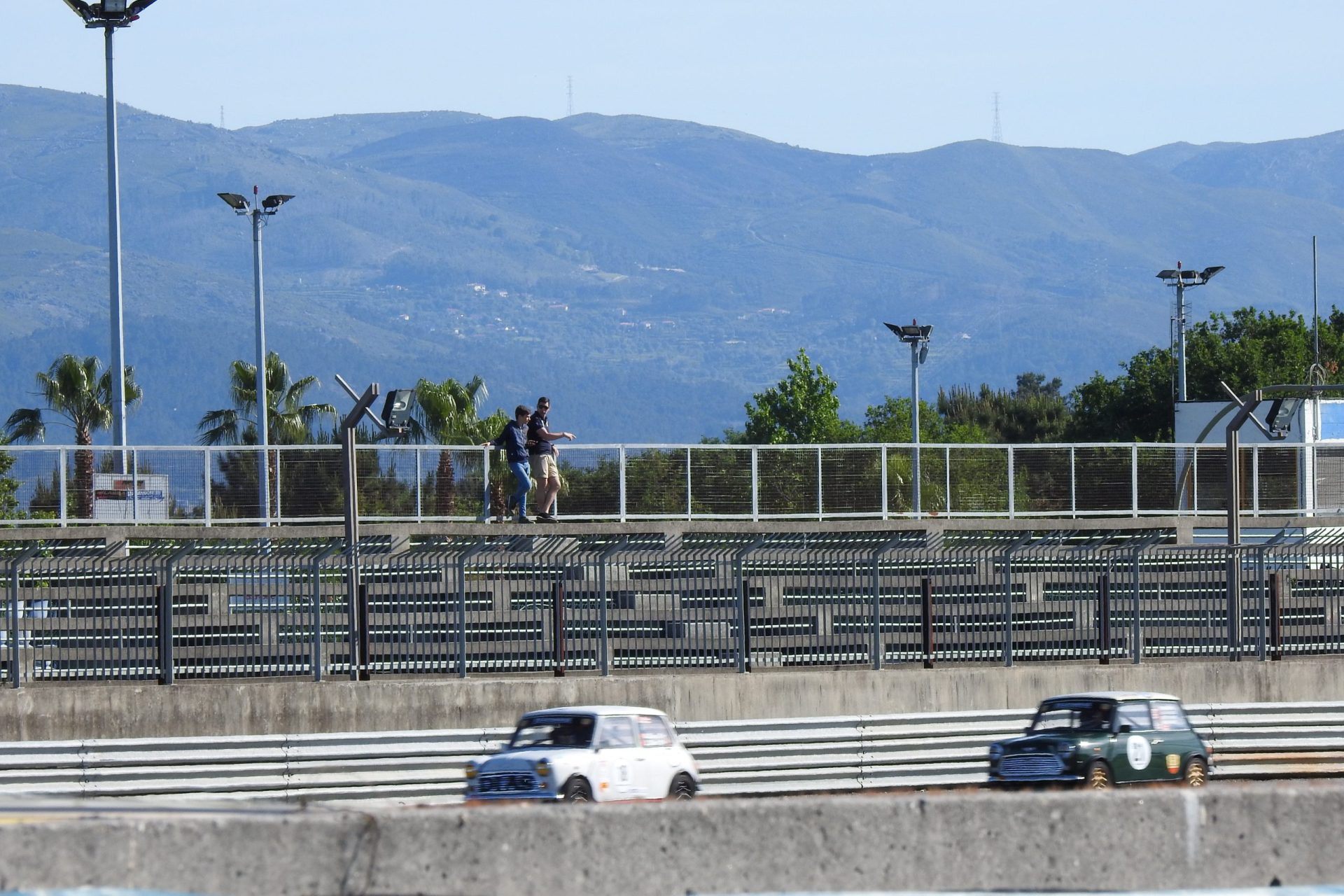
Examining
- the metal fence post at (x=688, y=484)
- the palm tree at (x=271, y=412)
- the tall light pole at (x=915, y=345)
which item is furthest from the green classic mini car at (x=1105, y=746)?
the palm tree at (x=271, y=412)

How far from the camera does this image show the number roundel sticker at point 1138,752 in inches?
651

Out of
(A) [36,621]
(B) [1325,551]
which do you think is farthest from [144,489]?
(B) [1325,551]

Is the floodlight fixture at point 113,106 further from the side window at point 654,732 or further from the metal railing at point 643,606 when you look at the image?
the side window at point 654,732

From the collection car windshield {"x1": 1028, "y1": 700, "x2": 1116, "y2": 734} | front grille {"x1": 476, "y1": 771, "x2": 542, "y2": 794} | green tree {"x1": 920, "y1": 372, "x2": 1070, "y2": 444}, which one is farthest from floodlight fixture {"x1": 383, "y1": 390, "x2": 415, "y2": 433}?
green tree {"x1": 920, "y1": 372, "x2": 1070, "y2": 444}

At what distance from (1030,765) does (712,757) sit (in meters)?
2.83

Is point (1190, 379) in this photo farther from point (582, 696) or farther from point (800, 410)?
point (582, 696)

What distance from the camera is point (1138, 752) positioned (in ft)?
54.4

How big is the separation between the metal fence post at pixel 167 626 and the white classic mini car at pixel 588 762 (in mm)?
3805

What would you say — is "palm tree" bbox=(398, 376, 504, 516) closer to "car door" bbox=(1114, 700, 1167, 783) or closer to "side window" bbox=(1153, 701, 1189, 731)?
"side window" bbox=(1153, 701, 1189, 731)

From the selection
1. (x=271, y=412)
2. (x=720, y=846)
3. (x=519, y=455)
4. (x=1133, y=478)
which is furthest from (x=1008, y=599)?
(x=271, y=412)

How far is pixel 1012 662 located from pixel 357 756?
7306 millimetres

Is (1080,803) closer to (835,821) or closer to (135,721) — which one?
(835,821)

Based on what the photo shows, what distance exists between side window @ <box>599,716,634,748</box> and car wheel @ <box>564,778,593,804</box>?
1.37 ft

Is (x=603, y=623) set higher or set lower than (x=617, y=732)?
higher
